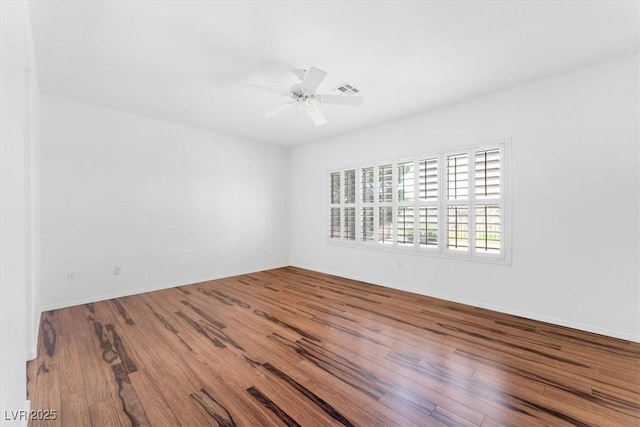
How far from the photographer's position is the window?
11.8 ft

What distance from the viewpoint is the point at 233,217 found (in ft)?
17.9

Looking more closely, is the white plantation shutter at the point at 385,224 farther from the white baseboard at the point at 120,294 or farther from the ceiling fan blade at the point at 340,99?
the white baseboard at the point at 120,294

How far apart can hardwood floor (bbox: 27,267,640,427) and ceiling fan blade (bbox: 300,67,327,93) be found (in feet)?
8.29

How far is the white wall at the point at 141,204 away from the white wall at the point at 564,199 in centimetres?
351

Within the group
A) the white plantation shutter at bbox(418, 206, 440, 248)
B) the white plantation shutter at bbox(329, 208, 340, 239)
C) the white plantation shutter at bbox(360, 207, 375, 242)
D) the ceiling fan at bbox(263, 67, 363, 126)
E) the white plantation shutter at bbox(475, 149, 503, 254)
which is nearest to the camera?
the ceiling fan at bbox(263, 67, 363, 126)

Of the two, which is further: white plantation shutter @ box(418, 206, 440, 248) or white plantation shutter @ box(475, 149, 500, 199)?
white plantation shutter @ box(418, 206, 440, 248)

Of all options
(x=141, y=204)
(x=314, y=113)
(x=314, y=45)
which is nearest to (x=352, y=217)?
(x=314, y=113)

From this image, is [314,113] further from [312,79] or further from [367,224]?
[367,224]

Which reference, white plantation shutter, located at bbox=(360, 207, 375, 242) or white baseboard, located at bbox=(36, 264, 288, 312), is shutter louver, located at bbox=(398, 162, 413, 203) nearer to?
white plantation shutter, located at bbox=(360, 207, 375, 242)

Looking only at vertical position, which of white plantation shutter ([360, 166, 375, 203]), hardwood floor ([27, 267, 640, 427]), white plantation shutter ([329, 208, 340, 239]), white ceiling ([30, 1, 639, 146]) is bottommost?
hardwood floor ([27, 267, 640, 427])

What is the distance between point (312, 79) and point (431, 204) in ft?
8.49

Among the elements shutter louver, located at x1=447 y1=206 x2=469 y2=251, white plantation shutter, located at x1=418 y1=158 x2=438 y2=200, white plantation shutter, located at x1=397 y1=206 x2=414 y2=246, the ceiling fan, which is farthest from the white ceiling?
white plantation shutter, located at x1=397 y1=206 x2=414 y2=246

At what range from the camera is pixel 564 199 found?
10.0 ft

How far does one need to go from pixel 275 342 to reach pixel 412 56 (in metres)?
3.09
